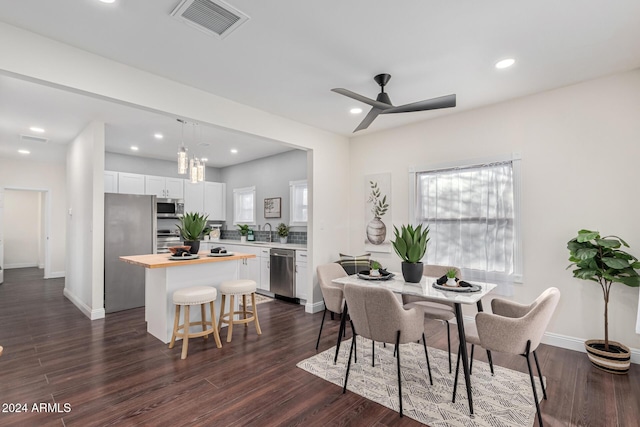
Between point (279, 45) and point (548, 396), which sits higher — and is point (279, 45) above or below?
above

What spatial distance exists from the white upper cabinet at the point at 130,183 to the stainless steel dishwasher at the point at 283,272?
313 cm

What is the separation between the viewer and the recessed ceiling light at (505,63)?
2.77 metres

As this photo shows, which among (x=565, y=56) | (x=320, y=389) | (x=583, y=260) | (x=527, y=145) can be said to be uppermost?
(x=565, y=56)

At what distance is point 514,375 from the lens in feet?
8.86

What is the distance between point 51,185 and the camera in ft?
24.5

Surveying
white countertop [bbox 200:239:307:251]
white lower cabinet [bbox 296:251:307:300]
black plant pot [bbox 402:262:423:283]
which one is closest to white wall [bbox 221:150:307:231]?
white countertop [bbox 200:239:307:251]

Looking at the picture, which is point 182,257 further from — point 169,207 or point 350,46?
point 169,207

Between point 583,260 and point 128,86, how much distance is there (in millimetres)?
4396

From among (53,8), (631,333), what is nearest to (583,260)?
(631,333)

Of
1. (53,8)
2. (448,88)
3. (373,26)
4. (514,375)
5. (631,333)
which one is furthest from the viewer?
(448,88)

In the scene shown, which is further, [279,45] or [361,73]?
[361,73]

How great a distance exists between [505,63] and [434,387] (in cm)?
286

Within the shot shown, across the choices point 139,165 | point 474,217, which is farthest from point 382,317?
point 139,165

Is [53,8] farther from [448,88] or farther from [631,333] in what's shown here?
[631,333]
